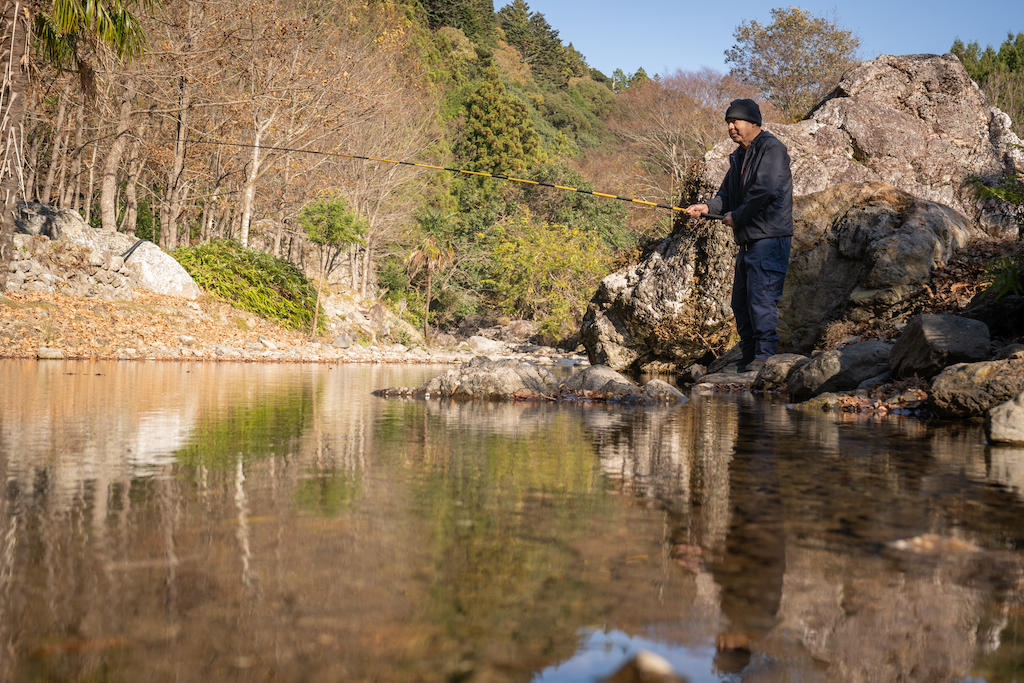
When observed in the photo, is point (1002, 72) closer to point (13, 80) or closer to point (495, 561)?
point (13, 80)

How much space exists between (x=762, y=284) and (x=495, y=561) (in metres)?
7.69

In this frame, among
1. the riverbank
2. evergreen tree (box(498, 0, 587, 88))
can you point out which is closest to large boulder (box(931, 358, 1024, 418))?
the riverbank

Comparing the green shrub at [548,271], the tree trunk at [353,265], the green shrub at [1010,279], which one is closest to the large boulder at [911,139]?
the green shrub at [1010,279]

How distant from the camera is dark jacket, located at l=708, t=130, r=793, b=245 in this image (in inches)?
325

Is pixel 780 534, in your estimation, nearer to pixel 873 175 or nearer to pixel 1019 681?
pixel 1019 681

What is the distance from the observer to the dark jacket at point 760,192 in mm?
8250

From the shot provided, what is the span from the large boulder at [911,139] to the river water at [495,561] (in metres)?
9.76

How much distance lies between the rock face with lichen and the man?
6.61 feet

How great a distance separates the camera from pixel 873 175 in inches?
486

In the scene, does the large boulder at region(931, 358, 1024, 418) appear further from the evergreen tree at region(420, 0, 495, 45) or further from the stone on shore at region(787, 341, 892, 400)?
the evergreen tree at region(420, 0, 495, 45)

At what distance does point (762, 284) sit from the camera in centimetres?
879

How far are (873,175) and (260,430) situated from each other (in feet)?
36.9

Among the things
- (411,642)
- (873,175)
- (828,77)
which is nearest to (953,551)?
(411,642)

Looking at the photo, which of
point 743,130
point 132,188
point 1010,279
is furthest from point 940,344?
point 132,188
